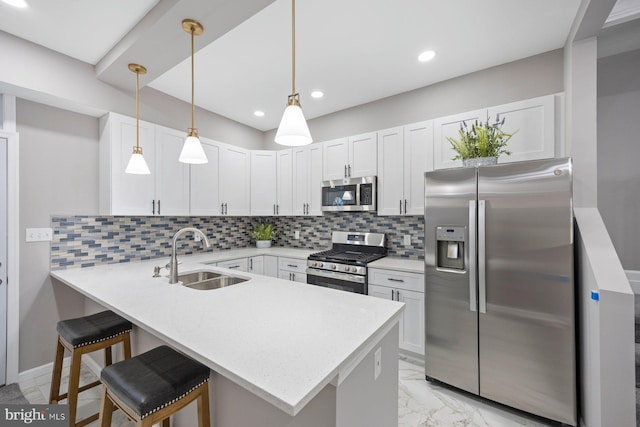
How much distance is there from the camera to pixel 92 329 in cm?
174

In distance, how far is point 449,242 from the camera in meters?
2.22

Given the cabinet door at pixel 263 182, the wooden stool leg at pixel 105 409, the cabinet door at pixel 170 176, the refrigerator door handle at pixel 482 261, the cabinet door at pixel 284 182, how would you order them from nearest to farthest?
the wooden stool leg at pixel 105 409 → the refrigerator door handle at pixel 482 261 → the cabinet door at pixel 170 176 → the cabinet door at pixel 284 182 → the cabinet door at pixel 263 182

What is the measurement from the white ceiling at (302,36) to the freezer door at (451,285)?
110cm

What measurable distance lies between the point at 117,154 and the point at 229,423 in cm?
257

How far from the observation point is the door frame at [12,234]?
7.35ft

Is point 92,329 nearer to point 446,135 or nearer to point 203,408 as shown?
point 203,408

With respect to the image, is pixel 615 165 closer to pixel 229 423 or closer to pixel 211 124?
pixel 229 423

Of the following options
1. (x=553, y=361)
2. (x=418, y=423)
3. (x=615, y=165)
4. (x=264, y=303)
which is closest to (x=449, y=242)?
(x=553, y=361)

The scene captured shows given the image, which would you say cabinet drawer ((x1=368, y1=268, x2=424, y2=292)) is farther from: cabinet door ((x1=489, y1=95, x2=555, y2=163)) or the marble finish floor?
cabinet door ((x1=489, y1=95, x2=555, y2=163))

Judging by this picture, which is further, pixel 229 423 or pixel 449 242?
pixel 449 242

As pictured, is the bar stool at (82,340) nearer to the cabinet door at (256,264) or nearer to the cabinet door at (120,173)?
the cabinet door at (120,173)

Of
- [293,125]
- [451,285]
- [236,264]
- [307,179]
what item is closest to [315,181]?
[307,179]

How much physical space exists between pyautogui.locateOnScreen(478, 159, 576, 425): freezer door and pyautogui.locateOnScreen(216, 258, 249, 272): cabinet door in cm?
262

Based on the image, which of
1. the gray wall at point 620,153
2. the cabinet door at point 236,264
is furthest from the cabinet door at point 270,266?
the gray wall at point 620,153
